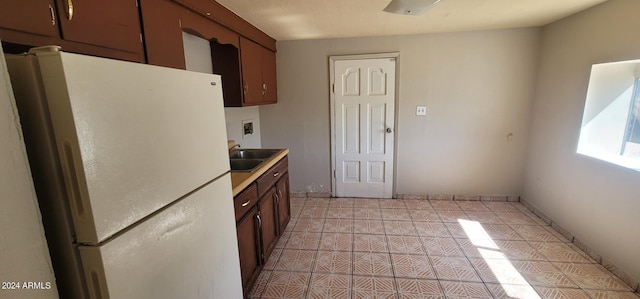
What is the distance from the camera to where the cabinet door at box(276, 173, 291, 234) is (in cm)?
254

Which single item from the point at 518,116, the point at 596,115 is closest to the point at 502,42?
the point at 518,116

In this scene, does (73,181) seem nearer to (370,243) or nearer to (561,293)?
(370,243)

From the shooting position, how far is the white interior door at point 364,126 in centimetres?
333

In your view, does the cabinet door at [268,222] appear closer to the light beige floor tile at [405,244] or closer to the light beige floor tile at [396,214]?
the light beige floor tile at [405,244]

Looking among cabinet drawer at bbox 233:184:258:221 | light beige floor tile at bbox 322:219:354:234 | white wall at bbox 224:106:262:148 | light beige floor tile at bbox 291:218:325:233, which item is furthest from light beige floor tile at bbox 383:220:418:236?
white wall at bbox 224:106:262:148

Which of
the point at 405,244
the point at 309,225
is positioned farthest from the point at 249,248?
the point at 405,244

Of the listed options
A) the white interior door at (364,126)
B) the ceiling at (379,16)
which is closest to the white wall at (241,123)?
the ceiling at (379,16)

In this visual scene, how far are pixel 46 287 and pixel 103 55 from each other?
0.89 m

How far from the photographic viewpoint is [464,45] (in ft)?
10.2

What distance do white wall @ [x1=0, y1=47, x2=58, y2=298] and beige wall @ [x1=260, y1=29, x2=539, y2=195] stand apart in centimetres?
302

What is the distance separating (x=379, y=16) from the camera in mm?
2443

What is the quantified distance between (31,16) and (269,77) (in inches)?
92.2

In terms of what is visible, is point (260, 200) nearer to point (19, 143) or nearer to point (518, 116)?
point (19, 143)

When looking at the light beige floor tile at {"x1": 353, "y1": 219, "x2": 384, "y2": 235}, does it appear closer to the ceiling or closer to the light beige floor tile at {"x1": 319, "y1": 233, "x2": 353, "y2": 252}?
the light beige floor tile at {"x1": 319, "y1": 233, "x2": 353, "y2": 252}
